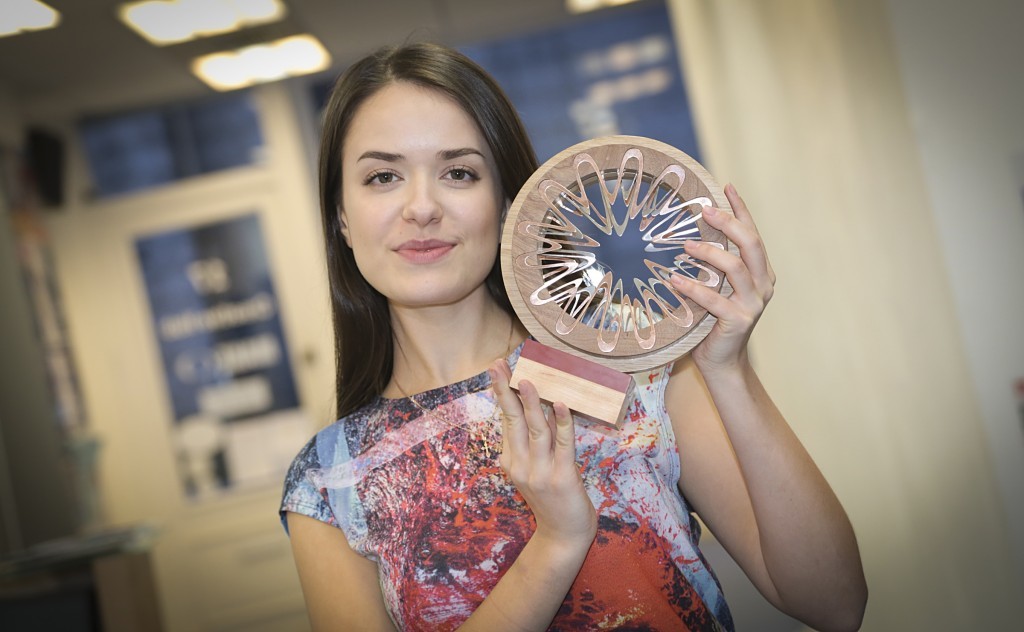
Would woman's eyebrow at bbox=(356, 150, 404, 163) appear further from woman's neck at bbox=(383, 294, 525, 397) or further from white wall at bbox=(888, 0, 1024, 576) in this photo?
white wall at bbox=(888, 0, 1024, 576)

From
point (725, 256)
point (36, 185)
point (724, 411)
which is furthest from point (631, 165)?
point (36, 185)

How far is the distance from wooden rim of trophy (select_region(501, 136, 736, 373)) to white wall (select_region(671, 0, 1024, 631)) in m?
0.65

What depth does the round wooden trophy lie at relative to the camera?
0.94m

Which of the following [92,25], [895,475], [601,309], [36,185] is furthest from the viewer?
[36,185]

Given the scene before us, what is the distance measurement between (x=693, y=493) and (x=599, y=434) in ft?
0.49

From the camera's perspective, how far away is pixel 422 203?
3.39 ft

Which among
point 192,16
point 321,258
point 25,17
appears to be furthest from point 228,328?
point 321,258

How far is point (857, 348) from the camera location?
1808 mm

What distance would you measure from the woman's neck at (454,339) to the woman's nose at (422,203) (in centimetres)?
18

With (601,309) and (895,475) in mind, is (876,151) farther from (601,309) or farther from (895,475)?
(601,309)

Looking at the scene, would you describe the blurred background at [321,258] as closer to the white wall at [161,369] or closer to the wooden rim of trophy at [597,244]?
the white wall at [161,369]

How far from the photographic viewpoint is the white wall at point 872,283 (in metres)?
1.47

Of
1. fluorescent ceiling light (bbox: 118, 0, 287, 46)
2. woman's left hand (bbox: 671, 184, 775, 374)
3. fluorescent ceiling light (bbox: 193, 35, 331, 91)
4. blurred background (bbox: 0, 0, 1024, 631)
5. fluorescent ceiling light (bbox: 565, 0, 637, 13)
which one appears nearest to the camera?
woman's left hand (bbox: 671, 184, 775, 374)

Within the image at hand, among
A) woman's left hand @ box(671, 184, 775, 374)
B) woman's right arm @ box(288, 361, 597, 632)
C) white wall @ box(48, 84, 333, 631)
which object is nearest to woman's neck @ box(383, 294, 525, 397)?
woman's right arm @ box(288, 361, 597, 632)
